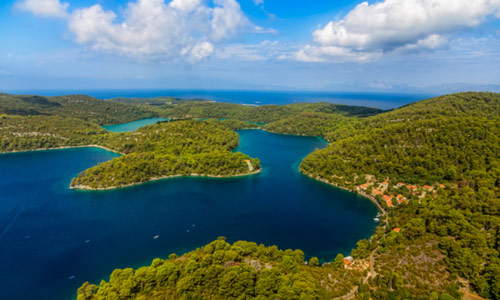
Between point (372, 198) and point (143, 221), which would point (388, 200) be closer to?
point (372, 198)

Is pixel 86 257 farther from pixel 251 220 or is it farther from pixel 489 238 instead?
pixel 489 238

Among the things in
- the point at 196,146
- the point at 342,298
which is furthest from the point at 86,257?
the point at 196,146

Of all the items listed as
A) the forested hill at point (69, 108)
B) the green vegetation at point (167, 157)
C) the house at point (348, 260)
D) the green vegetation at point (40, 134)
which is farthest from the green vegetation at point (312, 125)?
the forested hill at point (69, 108)

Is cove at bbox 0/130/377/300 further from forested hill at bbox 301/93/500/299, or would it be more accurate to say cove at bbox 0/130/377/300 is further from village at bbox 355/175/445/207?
forested hill at bbox 301/93/500/299

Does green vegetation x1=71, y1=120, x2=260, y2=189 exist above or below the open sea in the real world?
above

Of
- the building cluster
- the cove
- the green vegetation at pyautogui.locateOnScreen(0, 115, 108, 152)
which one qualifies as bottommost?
the cove

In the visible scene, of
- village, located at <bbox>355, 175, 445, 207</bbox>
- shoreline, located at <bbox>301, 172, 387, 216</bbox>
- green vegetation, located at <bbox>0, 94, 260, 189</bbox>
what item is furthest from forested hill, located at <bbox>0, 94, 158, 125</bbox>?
village, located at <bbox>355, 175, 445, 207</bbox>
